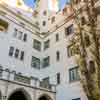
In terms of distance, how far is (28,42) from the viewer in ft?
89.5

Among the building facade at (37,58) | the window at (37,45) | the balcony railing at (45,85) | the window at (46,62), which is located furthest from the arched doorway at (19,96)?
the window at (37,45)

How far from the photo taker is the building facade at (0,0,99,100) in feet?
64.8

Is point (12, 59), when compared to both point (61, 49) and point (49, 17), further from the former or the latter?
point (49, 17)

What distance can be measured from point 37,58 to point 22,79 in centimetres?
793

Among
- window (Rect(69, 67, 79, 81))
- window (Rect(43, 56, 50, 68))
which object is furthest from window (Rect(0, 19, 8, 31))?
window (Rect(69, 67, 79, 81))

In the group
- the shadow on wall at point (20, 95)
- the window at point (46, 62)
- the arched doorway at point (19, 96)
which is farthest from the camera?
the window at point (46, 62)

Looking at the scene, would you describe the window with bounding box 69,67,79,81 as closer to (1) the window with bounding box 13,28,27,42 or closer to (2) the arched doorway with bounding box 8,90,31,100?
(2) the arched doorway with bounding box 8,90,31,100

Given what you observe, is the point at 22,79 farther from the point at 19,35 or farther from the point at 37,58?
the point at 19,35

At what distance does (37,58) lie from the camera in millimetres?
27391

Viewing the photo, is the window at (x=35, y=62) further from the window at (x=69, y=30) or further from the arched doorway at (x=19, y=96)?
the window at (x=69, y=30)

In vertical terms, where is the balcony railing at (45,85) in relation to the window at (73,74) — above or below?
below

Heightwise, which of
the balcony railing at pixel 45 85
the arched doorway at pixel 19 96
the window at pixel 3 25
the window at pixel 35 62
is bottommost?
the arched doorway at pixel 19 96

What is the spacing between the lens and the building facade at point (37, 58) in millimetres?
19766

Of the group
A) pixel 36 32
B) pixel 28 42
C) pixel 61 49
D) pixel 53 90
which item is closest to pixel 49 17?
pixel 36 32
